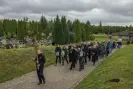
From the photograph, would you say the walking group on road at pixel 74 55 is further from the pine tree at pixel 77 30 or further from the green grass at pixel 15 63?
the pine tree at pixel 77 30

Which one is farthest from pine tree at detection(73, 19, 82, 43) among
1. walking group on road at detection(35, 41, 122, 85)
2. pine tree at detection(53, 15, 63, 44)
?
walking group on road at detection(35, 41, 122, 85)

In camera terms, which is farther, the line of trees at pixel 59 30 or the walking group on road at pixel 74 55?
the line of trees at pixel 59 30

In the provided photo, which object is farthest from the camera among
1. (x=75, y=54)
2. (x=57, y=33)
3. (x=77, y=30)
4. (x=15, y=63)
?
(x=77, y=30)

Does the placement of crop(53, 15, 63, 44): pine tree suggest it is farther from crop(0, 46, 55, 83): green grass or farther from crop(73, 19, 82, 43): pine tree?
crop(0, 46, 55, 83): green grass

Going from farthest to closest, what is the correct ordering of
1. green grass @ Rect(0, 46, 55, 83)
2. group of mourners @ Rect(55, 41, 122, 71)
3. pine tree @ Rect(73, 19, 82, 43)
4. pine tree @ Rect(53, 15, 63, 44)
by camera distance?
pine tree @ Rect(73, 19, 82, 43) → pine tree @ Rect(53, 15, 63, 44) → group of mourners @ Rect(55, 41, 122, 71) → green grass @ Rect(0, 46, 55, 83)

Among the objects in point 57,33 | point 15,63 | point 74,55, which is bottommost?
point 15,63

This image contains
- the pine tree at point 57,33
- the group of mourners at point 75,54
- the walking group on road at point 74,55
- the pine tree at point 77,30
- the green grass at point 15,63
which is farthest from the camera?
the pine tree at point 77,30

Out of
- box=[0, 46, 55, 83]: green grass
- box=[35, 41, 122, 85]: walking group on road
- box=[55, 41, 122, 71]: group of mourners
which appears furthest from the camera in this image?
box=[55, 41, 122, 71]: group of mourners

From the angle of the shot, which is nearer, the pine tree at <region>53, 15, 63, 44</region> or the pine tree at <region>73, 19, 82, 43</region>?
the pine tree at <region>53, 15, 63, 44</region>

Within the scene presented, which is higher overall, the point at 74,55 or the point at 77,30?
the point at 77,30

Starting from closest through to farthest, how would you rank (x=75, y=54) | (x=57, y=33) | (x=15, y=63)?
(x=15, y=63) < (x=75, y=54) < (x=57, y=33)

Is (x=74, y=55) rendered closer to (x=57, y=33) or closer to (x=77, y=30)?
(x=57, y=33)

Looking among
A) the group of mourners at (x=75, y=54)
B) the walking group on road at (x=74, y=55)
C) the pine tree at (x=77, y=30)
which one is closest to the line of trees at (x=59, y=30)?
the pine tree at (x=77, y=30)

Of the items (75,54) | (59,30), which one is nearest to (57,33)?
(59,30)
